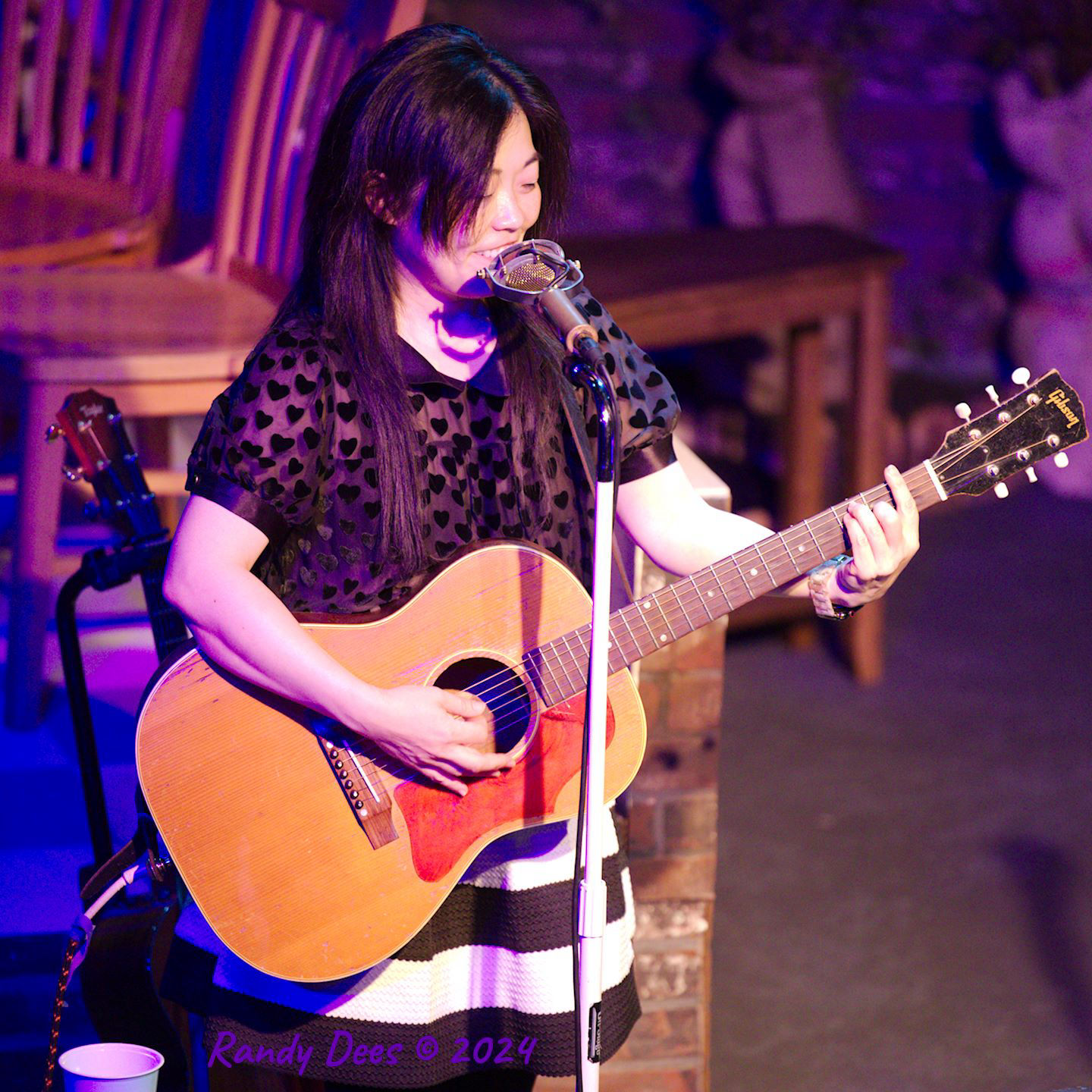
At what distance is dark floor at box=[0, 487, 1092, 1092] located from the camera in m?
2.36

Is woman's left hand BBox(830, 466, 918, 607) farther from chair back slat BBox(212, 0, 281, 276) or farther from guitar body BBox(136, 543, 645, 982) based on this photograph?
chair back slat BBox(212, 0, 281, 276)

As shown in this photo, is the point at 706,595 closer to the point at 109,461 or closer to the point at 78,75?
the point at 109,461

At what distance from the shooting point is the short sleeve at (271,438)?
1.53m

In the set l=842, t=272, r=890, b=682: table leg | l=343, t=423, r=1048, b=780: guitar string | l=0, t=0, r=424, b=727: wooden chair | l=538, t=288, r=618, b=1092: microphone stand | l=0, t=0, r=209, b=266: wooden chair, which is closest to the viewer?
l=538, t=288, r=618, b=1092: microphone stand

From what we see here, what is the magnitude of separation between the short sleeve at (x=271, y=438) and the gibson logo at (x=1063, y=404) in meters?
0.81

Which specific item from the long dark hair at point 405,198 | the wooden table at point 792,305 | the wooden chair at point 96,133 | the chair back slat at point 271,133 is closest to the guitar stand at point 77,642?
the long dark hair at point 405,198

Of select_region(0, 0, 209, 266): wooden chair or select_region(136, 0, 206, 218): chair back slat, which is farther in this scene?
select_region(136, 0, 206, 218): chair back slat

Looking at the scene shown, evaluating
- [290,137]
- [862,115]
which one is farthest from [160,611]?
[862,115]

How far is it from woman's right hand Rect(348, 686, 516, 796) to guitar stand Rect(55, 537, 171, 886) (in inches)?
19.0

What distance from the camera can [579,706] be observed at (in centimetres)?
165

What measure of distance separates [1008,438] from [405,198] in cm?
72

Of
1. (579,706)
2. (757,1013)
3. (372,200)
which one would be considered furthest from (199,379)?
(757,1013)

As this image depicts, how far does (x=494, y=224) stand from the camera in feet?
5.03

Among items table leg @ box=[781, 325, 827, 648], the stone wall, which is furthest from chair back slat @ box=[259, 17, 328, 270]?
the stone wall
